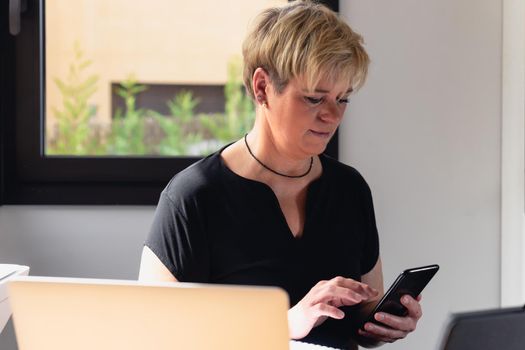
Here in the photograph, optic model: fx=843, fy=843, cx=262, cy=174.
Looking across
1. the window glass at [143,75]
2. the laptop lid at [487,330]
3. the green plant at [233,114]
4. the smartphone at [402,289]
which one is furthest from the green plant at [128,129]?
the laptop lid at [487,330]

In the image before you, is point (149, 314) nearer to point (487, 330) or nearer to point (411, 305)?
point (487, 330)

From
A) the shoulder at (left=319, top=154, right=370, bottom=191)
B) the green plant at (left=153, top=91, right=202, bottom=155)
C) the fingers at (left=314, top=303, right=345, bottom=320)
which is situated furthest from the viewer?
the green plant at (left=153, top=91, right=202, bottom=155)

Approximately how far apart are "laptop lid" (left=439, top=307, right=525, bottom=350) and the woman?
26.7 inches

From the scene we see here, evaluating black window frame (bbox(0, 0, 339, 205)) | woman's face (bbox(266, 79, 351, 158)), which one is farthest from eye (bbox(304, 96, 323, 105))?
black window frame (bbox(0, 0, 339, 205))

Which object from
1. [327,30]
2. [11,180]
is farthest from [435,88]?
[11,180]

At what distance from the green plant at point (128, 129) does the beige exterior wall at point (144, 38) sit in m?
0.05

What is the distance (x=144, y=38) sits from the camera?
2.60 m

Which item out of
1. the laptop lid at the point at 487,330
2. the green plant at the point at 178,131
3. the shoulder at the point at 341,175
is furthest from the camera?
the green plant at the point at 178,131

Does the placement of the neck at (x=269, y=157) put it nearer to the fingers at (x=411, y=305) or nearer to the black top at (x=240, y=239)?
the black top at (x=240, y=239)

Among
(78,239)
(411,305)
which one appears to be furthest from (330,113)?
(78,239)

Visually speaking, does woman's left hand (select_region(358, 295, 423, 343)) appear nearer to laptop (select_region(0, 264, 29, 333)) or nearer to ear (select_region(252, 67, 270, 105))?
ear (select_region(252, 67, 270, 105))

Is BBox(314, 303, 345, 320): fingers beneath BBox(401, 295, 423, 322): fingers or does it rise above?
above

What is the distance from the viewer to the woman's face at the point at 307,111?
1.76 meters

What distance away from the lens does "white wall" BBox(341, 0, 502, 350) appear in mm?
2543
